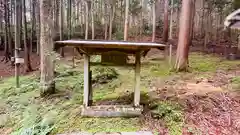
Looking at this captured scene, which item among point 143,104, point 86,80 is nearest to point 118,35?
point 143,104

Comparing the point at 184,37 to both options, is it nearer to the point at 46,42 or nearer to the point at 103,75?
the point at 103,75

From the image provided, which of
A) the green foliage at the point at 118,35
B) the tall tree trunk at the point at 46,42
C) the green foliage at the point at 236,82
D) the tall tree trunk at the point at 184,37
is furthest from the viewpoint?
the green foliage at the point at 118,35

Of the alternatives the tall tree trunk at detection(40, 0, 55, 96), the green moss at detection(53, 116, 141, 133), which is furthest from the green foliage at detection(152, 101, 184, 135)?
the tall tree trunk at detection(40, 0, 55, 96)

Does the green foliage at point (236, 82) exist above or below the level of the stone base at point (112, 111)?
above

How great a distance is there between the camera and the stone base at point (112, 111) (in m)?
5.84

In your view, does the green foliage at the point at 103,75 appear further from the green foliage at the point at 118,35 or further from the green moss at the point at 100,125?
the green foliage at the point at 118,35

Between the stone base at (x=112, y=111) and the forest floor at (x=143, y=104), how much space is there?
0.46 feet

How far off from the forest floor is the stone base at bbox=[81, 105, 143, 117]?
0.46 ft

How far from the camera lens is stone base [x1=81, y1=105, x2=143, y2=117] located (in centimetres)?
584

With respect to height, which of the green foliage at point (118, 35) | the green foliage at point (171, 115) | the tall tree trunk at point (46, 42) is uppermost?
the green foliage at point (118, 35)

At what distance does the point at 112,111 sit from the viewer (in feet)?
19.2

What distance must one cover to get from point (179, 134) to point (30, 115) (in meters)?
3.57

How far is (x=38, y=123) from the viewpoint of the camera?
579cm

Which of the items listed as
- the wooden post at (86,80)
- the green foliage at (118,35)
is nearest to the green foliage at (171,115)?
the wooden post at (86,80)
